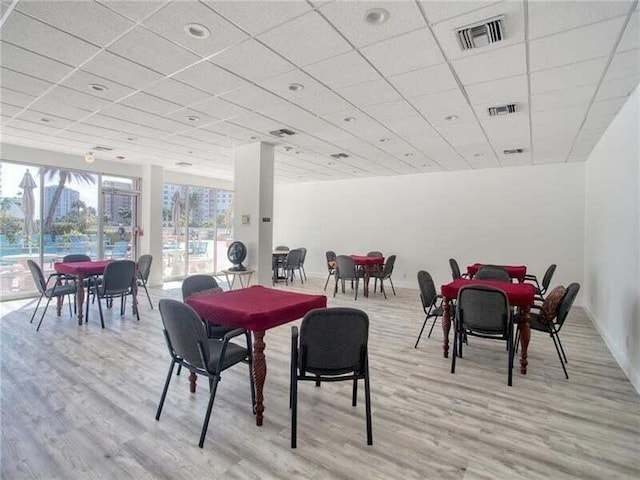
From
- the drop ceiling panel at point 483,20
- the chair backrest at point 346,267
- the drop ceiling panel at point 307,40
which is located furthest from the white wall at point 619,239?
the chair backrest at point 346,267

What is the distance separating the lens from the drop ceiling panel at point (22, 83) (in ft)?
11.4

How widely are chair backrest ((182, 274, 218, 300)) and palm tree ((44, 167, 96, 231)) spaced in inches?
223

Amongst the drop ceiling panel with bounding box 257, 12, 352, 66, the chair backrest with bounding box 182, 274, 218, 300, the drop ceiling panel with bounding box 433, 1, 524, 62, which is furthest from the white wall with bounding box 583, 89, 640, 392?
the chair backrest with bounding box 182, 274, 218, 300

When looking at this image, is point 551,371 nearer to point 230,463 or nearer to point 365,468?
point 365,468

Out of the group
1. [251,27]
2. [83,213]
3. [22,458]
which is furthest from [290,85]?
[83,213]

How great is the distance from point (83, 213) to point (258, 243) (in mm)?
4498

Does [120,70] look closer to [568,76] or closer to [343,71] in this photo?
[343,71]

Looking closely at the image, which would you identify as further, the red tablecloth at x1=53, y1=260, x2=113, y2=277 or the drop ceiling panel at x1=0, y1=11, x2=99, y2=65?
the red tablecloth at x1=53, y1=260, x2=113, y2=277

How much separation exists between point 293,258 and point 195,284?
211 inches

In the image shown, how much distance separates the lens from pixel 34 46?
293 cm

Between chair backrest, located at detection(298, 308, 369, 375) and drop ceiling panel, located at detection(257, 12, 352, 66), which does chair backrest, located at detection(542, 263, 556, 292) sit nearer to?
chair backrest, located at detection(298, 308, 369, 375)

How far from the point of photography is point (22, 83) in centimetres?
368

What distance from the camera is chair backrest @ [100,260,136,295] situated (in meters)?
4.96

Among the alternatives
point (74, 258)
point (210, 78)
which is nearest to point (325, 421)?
point (210, 78)
